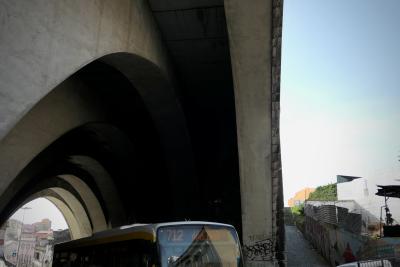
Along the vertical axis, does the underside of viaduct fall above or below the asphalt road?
above

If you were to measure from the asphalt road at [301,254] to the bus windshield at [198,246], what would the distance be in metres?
13.9

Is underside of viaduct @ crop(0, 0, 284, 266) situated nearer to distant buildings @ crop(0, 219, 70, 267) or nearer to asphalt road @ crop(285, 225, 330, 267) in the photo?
asphalt road @ crop(285, 225, 330, 267)

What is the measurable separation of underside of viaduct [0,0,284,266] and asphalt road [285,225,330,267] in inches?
190

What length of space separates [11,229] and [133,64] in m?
60.2

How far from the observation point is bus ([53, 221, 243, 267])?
755cm

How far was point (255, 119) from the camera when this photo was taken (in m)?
12.8

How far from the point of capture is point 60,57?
6.17 metres

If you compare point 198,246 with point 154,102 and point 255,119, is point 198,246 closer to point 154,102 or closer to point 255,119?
point 255,119

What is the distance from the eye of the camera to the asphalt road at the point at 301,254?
21.5 meters

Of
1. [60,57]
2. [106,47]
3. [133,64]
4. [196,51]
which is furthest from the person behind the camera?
[196,51]

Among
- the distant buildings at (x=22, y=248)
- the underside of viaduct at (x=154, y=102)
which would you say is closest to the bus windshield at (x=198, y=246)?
the underside of viaduct at (x=154, y=102)

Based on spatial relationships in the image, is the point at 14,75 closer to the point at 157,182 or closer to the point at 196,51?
the point at 196,51

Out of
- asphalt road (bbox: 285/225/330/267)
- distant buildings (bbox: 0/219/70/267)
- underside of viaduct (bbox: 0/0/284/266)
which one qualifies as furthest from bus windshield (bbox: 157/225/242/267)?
distant buildings (bbox: 0/219/70/267)

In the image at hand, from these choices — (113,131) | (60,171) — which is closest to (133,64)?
(113,131)
